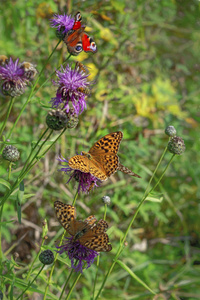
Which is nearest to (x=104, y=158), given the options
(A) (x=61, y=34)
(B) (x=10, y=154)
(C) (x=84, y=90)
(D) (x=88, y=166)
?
(D) (x=88, y=166)

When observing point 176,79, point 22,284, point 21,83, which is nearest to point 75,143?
point 21,83

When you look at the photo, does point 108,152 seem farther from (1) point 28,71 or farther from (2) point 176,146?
(1) point 28,71

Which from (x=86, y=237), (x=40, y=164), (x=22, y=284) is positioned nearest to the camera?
(x=86, y=237)

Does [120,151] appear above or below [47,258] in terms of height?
above

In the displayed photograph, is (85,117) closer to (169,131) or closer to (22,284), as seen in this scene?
(169,131)

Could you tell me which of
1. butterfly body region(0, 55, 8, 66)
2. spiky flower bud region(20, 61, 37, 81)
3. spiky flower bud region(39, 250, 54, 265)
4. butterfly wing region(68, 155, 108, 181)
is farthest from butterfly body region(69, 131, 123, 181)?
butterfly body region(0, 55, 8, 66)

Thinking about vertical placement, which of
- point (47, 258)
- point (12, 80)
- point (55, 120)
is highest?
point (12, 80)
